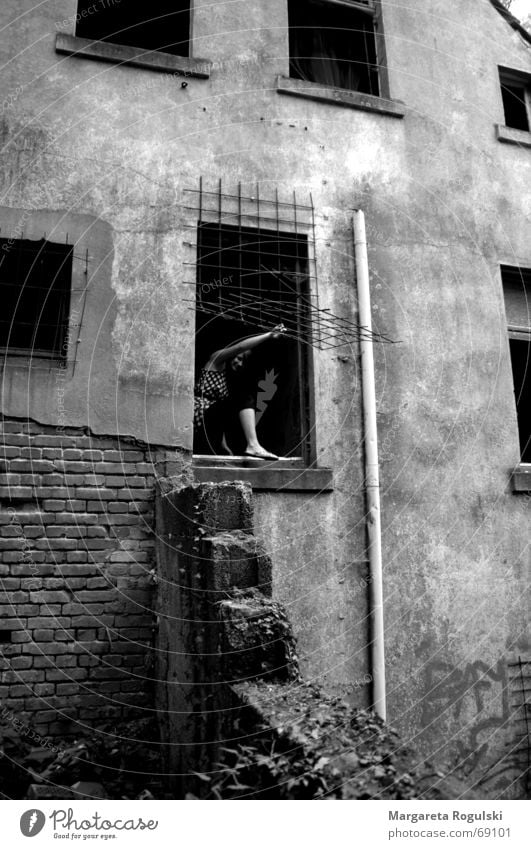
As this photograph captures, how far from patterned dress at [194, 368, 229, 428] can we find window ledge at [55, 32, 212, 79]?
9.66ft

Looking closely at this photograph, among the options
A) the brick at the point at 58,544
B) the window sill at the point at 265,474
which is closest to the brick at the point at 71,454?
the brick at the point at 58,544

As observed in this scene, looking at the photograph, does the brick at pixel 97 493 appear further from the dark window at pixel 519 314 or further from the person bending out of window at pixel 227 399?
the dark window at pixel 519 314

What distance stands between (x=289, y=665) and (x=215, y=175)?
15.0 ft

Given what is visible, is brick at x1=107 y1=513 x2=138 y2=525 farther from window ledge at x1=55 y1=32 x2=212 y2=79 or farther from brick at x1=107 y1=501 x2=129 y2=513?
window ledge at x1=55 y1=32 x2=212 y2=79

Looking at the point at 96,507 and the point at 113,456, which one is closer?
the point at 96,507

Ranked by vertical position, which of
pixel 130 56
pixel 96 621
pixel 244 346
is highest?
pixel 130 56

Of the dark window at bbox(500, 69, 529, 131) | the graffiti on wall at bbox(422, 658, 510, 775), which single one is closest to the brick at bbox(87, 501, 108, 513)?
the graffiti on wall at bbox(422, 658, 510, 775)

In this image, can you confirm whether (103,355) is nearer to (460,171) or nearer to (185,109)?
(185,109)

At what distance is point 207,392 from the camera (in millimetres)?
7320

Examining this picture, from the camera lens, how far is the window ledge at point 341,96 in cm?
708

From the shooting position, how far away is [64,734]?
5.26 m

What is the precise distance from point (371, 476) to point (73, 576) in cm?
280

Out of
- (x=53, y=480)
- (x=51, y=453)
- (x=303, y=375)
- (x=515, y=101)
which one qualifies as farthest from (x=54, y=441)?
(x=515, y=101)

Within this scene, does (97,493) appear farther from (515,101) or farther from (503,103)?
(515,101)
